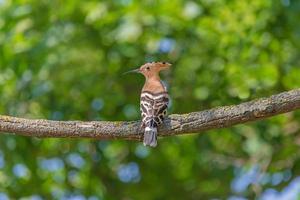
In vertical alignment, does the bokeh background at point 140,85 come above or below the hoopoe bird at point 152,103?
above

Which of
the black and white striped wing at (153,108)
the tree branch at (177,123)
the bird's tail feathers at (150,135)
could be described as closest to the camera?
the tree branch at (177,123)

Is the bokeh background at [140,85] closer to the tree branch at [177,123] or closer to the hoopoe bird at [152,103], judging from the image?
the hoopoe bird at [152,103]

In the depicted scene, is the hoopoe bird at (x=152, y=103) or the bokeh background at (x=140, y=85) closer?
the hoopoe bird at (x=152, y=103)

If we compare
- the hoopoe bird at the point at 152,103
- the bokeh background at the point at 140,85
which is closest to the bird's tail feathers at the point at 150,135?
the hoopoe bird at the point at 152,103

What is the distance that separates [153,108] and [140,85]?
320 cm

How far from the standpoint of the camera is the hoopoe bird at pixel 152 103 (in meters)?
6.06

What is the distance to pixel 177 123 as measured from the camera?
5.89 metres

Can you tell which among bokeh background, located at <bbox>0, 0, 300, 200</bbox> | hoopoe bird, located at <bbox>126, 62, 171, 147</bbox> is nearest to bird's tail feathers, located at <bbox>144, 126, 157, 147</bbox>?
hoopoe bird, located at <bbox>126, 62, 171, 147</bbox>

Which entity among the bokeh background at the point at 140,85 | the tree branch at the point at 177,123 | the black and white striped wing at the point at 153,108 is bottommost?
the tree branch at the point at 177,123

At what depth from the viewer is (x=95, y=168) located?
399 inches

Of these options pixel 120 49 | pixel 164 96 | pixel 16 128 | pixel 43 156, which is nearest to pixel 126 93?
pixel 120 49

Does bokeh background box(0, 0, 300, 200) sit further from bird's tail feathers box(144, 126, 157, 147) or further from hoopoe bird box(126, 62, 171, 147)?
bird's tail feathers box(144, 126, 157, 147)

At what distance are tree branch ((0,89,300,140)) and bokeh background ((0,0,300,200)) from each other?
3359mm

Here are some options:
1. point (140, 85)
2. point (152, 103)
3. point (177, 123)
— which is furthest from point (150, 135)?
point (140, 85)
